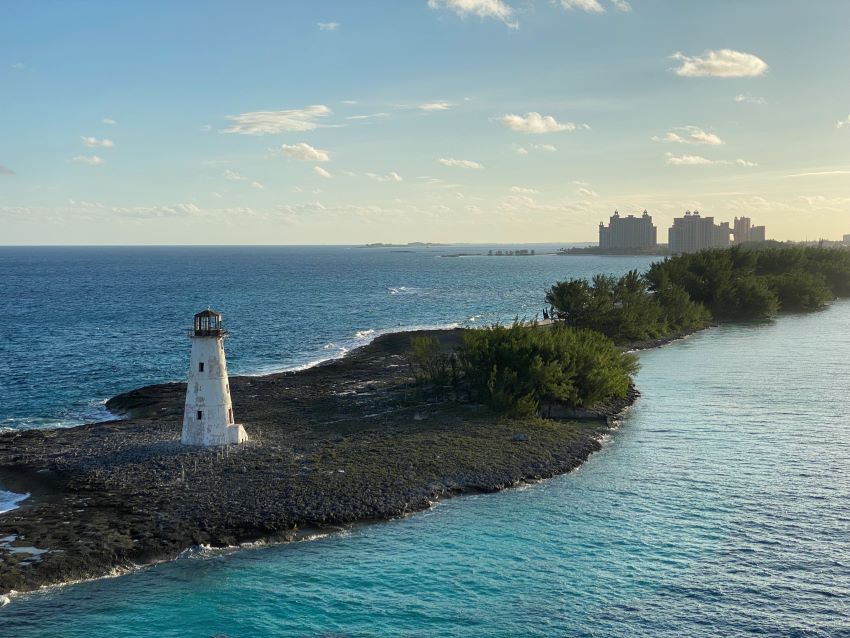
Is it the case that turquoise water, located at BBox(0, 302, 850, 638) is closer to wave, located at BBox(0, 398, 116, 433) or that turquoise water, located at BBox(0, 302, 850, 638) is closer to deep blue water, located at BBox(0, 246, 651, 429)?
wave, located at BBox(0, 398, 116, 433)

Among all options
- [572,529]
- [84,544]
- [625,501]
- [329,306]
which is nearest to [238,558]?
[84,544]

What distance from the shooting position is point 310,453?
1620 inches

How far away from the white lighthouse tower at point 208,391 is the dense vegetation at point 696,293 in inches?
1873

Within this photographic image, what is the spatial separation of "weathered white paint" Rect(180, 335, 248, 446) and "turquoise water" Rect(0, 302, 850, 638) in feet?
38.2

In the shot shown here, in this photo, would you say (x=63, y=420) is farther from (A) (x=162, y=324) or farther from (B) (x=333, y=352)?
(A) (x=162, y=324)

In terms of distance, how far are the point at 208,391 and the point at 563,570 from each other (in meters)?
20.4

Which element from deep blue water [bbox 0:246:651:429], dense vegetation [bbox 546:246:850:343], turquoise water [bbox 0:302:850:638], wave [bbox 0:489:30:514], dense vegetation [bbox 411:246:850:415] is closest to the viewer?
turquoise water [bbox 0:302:850:638]

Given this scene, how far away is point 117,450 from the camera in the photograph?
138 ft

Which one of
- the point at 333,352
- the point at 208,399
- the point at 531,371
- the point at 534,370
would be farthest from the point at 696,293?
the point at 208,399

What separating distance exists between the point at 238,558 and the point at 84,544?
19.6 ft

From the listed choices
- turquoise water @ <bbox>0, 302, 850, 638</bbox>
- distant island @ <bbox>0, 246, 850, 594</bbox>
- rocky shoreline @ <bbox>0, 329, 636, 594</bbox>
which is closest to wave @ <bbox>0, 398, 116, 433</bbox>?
distant island @ <bbox>0, 246, 850, 594</bbox>

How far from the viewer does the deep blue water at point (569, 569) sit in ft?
83.1

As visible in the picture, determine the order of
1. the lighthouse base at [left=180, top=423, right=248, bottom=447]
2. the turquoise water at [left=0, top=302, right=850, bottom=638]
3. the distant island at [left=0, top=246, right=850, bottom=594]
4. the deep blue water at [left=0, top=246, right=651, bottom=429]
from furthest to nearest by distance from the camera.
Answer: the deep blue water at [left=0, top=246, right=651, bottom=429], the lighthouse base at [left=180, top=423, right=248, bottom=447], the distant island at [left=0, top=246, right=850, bottom=594], the turquoise water at [left=0, top=302, right=850, bottom=638]

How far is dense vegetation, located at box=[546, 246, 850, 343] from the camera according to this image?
82.1 metres
